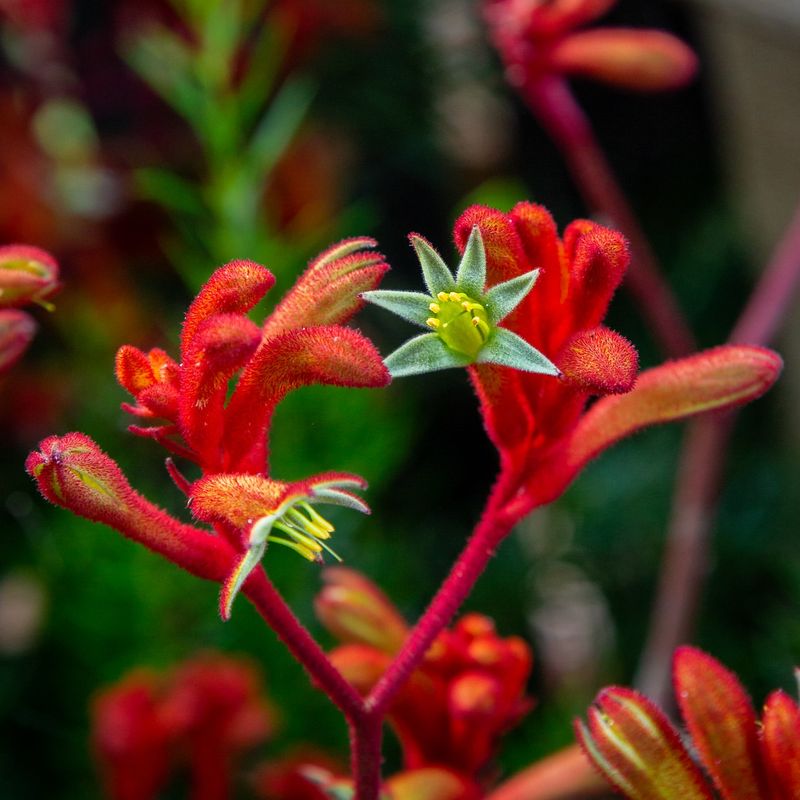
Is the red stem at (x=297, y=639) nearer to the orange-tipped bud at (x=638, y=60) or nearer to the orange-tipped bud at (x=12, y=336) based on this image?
the orange-tipped bud at (x=12, y=336)

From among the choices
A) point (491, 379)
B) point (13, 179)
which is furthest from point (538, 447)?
point (13, 179)

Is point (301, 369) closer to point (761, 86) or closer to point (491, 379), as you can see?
point (491, 379)

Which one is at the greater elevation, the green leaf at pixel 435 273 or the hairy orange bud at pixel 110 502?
the green leaf at pixel 435 273

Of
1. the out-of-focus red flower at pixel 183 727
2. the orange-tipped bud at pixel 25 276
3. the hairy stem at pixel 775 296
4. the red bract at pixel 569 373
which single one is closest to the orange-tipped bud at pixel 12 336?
the orange-tipped bud at pixel 25 276

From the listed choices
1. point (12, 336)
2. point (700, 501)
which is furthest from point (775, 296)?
point (12, 336)

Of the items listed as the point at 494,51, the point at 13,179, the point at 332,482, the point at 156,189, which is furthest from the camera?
the point at 494,51

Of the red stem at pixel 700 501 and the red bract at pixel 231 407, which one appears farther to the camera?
the red stem at pixel 700 501
